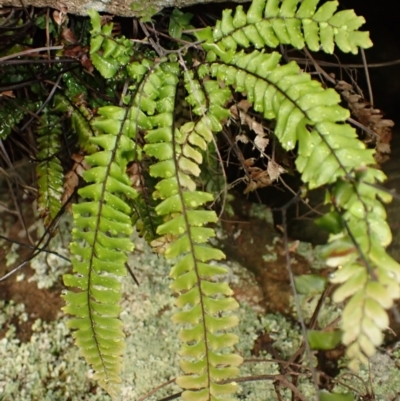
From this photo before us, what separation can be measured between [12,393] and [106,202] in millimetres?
884

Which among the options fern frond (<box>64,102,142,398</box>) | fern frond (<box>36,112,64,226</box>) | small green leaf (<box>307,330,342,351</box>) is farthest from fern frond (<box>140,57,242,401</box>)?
fern frond (<box>36,112,64,226</box>)

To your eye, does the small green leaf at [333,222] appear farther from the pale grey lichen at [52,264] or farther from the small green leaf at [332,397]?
the pale grey lichen at [52,264]

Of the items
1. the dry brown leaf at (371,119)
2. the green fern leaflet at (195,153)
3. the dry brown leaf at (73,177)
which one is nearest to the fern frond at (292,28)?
the green fern leaflet at (195,153)

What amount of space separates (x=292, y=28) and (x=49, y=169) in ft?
3.45

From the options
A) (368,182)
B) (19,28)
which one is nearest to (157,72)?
(19,28)

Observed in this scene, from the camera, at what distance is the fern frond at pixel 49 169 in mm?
1844

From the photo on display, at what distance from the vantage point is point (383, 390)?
162 centimetres

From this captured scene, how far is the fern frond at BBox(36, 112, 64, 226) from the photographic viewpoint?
184 cm

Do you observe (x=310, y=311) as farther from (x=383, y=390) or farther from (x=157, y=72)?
(x=157, y=72)

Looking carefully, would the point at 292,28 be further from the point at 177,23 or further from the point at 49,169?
the point at 49,169

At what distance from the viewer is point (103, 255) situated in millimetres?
1452

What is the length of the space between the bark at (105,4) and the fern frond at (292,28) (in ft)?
0.63

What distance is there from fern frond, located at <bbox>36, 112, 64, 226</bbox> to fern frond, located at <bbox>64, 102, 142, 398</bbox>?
1.37 ft

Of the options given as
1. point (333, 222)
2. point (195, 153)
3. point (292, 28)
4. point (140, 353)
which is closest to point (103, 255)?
point (195, 153)
